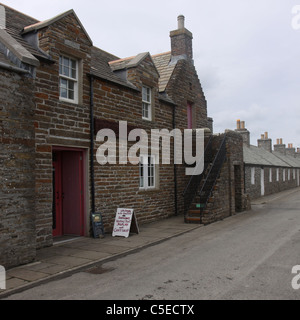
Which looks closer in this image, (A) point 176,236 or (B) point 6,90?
(B) point 6,90

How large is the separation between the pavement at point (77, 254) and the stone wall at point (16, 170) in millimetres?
472

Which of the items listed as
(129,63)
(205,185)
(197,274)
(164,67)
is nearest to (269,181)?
(205,185)

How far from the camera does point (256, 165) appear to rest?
27.0 m

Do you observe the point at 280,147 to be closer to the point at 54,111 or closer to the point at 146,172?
the point at 146,172

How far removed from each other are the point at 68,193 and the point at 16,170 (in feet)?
12.6

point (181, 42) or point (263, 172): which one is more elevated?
point (181, 42)

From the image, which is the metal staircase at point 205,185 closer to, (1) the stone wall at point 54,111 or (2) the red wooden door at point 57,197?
(2) the red wooden door at point 57,197

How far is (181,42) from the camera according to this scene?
1759cm

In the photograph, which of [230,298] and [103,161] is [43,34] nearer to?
[103,161]

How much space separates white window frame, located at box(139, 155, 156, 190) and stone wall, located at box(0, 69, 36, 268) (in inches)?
249

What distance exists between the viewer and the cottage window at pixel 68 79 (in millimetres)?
10125
